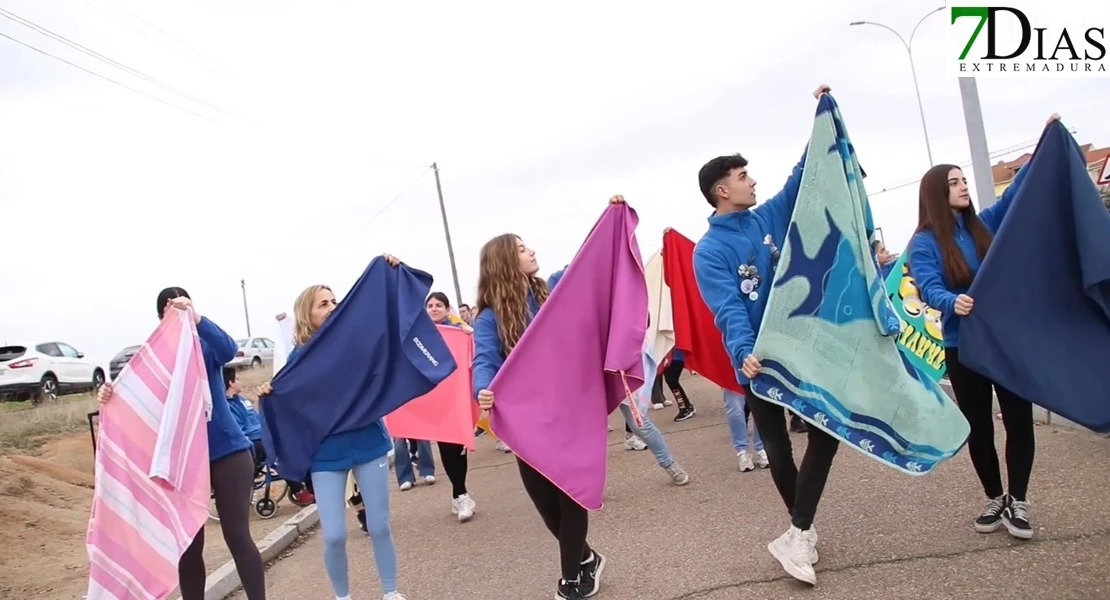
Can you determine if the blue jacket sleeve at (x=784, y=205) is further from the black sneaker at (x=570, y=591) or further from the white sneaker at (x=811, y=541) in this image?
the black sneaker at (x=570, y=591)

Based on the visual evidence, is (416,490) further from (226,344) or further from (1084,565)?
(1084,565)

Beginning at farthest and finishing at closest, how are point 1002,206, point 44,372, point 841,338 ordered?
point 44,372 → point 1002,206 → point 841,338

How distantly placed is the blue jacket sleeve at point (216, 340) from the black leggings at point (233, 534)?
0.52 m

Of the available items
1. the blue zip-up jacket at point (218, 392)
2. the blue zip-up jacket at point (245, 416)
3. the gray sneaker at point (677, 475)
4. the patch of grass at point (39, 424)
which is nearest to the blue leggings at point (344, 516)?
the blue zip-up jacket at point (218, 392)

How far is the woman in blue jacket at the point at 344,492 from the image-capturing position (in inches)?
177

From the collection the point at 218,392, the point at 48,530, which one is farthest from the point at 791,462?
the point at 48,530

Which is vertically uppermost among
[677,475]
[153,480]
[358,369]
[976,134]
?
[976,134]

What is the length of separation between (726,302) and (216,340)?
104 inches

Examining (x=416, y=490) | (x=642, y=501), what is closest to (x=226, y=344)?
(x=642, y=501)

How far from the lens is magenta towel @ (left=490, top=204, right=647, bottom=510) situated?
4.13 metres

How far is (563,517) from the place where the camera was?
4.25m

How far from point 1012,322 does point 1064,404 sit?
0.44 m

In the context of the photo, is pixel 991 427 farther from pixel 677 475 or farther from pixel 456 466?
pixel 456 466

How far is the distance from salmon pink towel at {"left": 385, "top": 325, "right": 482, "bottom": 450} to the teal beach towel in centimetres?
390
